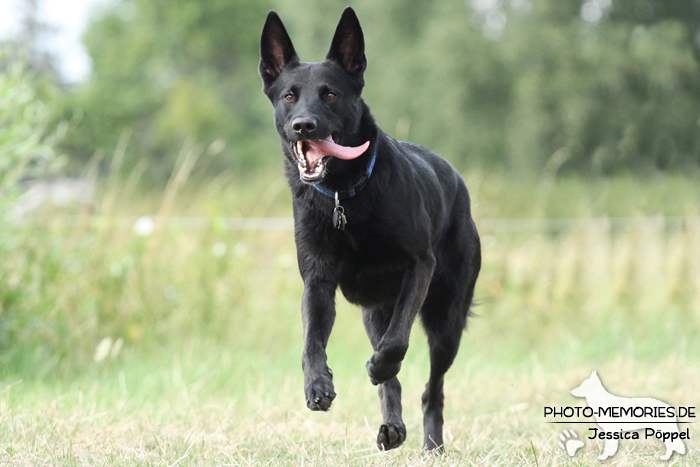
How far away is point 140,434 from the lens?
3479 mm

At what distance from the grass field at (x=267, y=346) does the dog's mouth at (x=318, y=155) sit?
3.63ft

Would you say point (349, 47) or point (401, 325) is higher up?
point (349, 47)

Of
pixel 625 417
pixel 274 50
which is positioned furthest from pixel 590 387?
pixel 274 50

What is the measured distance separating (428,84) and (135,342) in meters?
18.2

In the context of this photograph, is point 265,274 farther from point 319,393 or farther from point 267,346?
point 319,393

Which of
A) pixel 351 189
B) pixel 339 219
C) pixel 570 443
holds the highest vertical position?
pixel 351 189

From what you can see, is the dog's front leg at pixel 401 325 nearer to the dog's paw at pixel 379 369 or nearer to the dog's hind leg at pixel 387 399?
the dog's paw at pixel 379 369

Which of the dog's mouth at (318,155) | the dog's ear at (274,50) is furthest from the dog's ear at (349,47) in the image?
the dog's mouth at (318,155)

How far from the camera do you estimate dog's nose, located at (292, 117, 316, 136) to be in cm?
293

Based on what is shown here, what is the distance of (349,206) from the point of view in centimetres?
310

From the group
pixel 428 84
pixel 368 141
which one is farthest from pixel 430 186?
pixel 428 84

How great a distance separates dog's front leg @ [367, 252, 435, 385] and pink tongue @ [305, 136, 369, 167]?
1.67 feet

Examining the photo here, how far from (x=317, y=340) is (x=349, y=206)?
1.82 ft

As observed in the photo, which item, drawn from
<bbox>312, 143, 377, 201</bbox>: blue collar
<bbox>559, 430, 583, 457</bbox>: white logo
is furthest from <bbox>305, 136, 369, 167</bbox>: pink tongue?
<bbox>559, 430, 583, 457</bbox>: white logo
